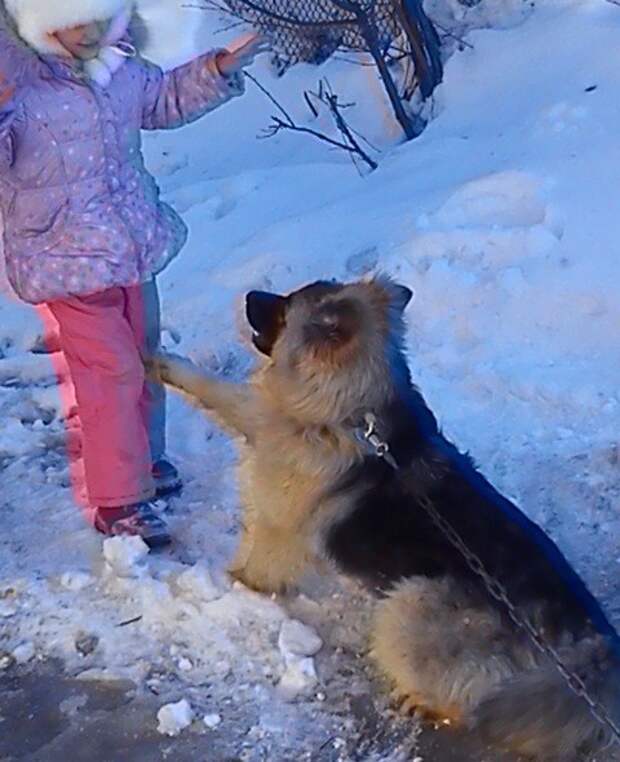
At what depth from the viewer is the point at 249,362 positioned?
528cm

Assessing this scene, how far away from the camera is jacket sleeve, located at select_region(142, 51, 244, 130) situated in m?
4.21

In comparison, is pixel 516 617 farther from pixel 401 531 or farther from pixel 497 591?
pixel 401 531

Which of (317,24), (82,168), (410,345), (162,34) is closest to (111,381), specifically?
(82,168)

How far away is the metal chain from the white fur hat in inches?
57.8

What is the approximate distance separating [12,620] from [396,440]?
128 centimetres

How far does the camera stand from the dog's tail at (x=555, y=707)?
3.07m

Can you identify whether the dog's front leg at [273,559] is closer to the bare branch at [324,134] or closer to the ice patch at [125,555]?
the ice patch at [125,555]

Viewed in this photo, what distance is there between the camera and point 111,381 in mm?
4176

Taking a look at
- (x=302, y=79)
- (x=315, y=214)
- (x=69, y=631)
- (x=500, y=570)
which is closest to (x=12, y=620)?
(x=69, y=631)

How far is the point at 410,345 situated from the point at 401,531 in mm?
1704

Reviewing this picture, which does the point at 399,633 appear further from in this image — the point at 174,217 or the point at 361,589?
the point at 174,217

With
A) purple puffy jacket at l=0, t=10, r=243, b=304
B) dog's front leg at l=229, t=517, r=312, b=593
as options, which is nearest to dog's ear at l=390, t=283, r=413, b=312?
dog's front leg at l=229, t=517, r=312, b=593

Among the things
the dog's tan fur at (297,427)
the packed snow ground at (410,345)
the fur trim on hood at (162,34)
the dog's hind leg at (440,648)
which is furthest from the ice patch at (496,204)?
the dog's hind leg at (440,648)

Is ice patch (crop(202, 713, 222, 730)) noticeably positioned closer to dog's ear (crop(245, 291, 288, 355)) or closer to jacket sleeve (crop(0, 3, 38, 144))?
dog's ear (crop(245, 291, 288, 355))
